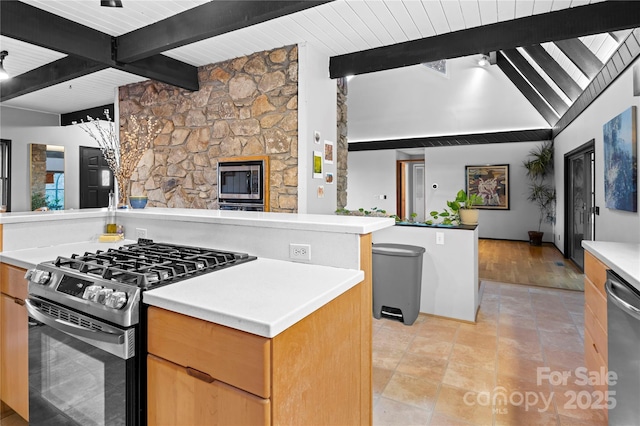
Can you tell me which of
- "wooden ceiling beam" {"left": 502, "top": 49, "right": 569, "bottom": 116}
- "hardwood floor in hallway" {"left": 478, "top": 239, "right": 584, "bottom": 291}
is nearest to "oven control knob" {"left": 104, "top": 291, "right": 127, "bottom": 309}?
"hardwood floor in hallway" {"left": 478, "top": 239, "right": 584, "bottom": 291}

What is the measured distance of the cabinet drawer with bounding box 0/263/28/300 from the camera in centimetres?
178

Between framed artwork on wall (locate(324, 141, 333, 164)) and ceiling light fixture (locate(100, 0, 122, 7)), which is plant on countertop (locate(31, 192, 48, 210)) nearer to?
framed artwork on wall (locate(324, 141, 333, 164))

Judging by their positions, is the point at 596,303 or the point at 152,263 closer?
the point at 152,263

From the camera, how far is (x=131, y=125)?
5164 mm

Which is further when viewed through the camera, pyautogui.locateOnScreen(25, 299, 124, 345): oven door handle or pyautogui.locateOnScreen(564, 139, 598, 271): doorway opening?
pyautogui.locateOnScreen(564, 139, 598, 271): doorway opening

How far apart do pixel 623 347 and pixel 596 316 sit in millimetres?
393

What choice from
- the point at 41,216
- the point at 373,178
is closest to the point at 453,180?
the point at 373,178

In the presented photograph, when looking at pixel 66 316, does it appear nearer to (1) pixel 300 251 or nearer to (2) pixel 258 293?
(2) pixel 258 293

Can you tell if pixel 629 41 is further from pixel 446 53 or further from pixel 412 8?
pixel 412 8

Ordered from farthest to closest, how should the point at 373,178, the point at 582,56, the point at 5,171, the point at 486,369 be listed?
the point at 373,178, the point at 5,171, the point at 582,56, the point at 486,369

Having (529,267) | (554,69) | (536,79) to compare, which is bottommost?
(529,267)

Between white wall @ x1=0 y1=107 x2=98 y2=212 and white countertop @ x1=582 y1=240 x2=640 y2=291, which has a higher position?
white wall @ x1=0 y1=107 x2=98 y2=212

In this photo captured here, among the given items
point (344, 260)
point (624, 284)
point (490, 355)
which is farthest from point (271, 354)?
point (490, 355)

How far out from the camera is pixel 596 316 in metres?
2.03
